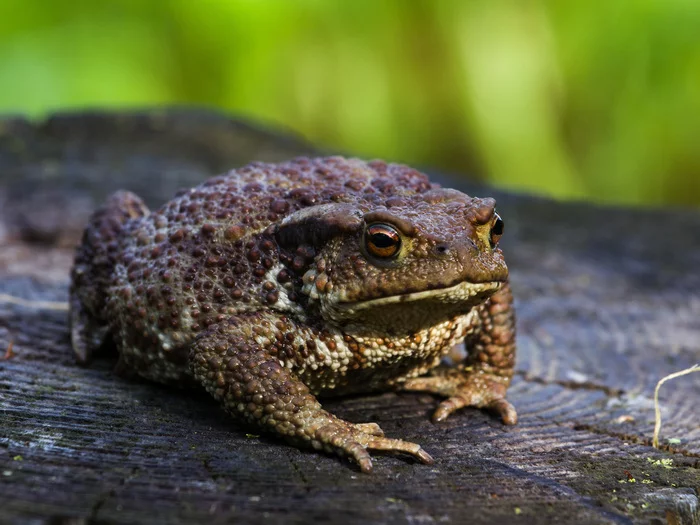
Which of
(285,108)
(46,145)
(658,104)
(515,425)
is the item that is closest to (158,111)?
(46,145)

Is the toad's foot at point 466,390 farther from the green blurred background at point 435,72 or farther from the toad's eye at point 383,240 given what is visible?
the green blurred background at point 435,72

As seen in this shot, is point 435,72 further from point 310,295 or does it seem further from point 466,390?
point 310,295

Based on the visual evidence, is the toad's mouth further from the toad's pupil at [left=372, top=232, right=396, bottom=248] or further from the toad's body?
the toad's pupil at [left=372, top=232, right=396, bottom=248]

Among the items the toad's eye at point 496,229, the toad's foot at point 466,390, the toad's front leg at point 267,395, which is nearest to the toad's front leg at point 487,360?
the toad's foot at point 466,390

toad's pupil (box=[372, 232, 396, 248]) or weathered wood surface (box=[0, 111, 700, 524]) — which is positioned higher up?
toad's pupil (box=[372, 232, 396, 248])

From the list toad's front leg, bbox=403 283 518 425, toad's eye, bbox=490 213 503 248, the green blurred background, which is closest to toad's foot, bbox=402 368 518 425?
toad's front leg, bbox=403 283 518 425

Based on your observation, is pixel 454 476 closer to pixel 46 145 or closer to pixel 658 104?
Result: pixel 46 145
